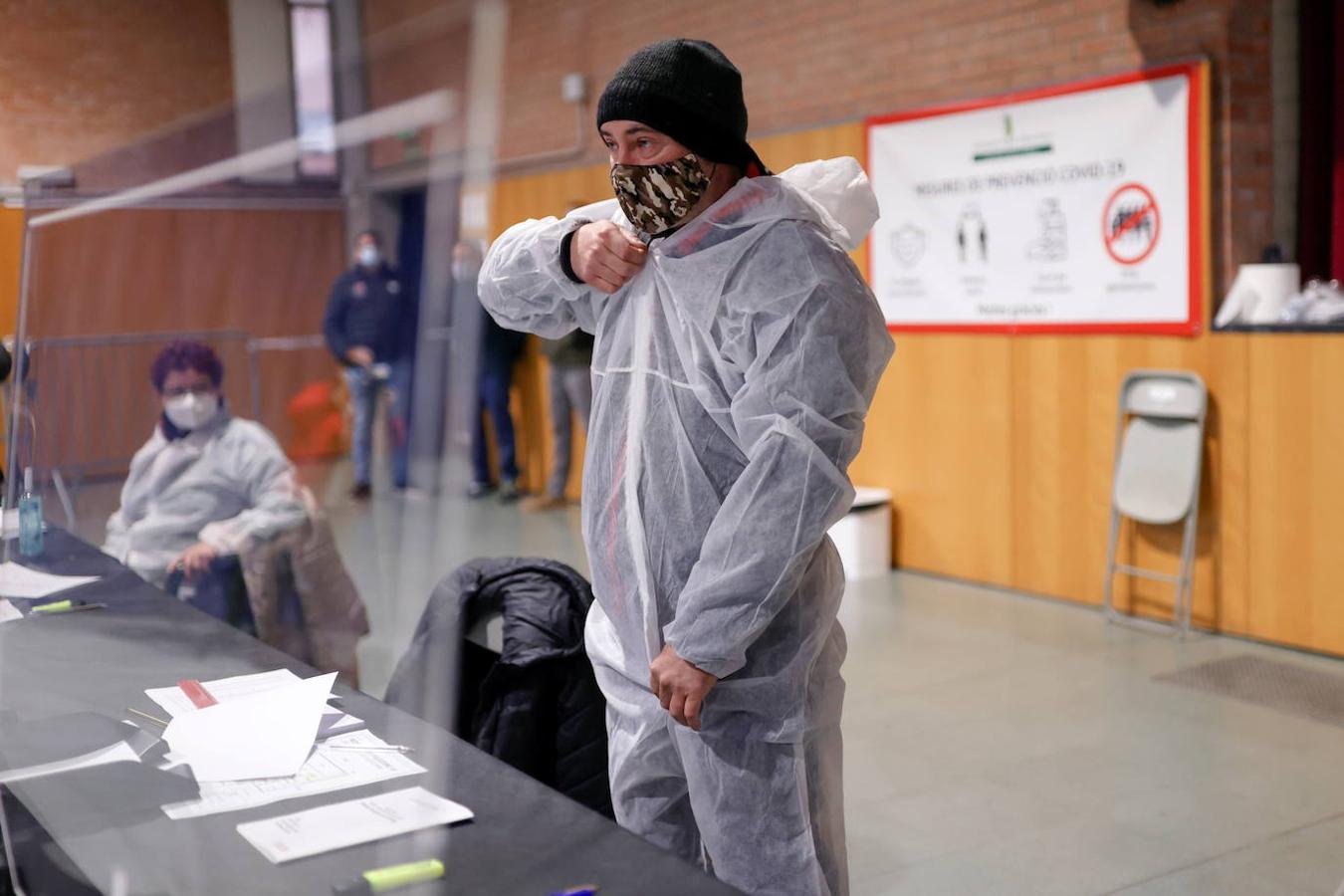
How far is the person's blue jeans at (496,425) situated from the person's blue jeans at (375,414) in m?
0.05

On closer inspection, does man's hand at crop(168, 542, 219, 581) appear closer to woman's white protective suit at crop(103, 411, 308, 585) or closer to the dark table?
woman's white protective suit at crop(103, 411, 308, 585)

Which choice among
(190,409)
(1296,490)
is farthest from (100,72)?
(1296,490)

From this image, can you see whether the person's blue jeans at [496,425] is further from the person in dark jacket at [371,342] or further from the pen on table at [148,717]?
the pen on table at [148,717]

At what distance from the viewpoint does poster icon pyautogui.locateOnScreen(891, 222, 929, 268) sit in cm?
421

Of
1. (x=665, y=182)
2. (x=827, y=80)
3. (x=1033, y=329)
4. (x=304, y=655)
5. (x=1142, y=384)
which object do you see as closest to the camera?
(x=665, y=182)

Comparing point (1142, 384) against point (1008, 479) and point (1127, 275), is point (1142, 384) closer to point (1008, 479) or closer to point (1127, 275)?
point (1127, 275)

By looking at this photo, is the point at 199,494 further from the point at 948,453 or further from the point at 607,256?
the point at 948,453

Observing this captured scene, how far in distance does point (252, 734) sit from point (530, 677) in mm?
548

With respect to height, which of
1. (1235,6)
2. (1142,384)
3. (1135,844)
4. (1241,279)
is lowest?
(1135,844)

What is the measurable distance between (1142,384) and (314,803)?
3030 millimetres

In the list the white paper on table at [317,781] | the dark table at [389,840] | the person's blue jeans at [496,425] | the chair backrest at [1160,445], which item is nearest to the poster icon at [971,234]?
the chair backrest at [1160,445]

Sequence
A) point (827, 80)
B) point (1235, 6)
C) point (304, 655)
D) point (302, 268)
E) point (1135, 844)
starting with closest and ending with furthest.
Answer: point (302, 268), point (304, 655), point (1135, 844), point (1235, 6), point (827, 80)

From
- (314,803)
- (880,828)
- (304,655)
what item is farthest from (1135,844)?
(314,803)

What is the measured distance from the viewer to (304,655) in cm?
160
